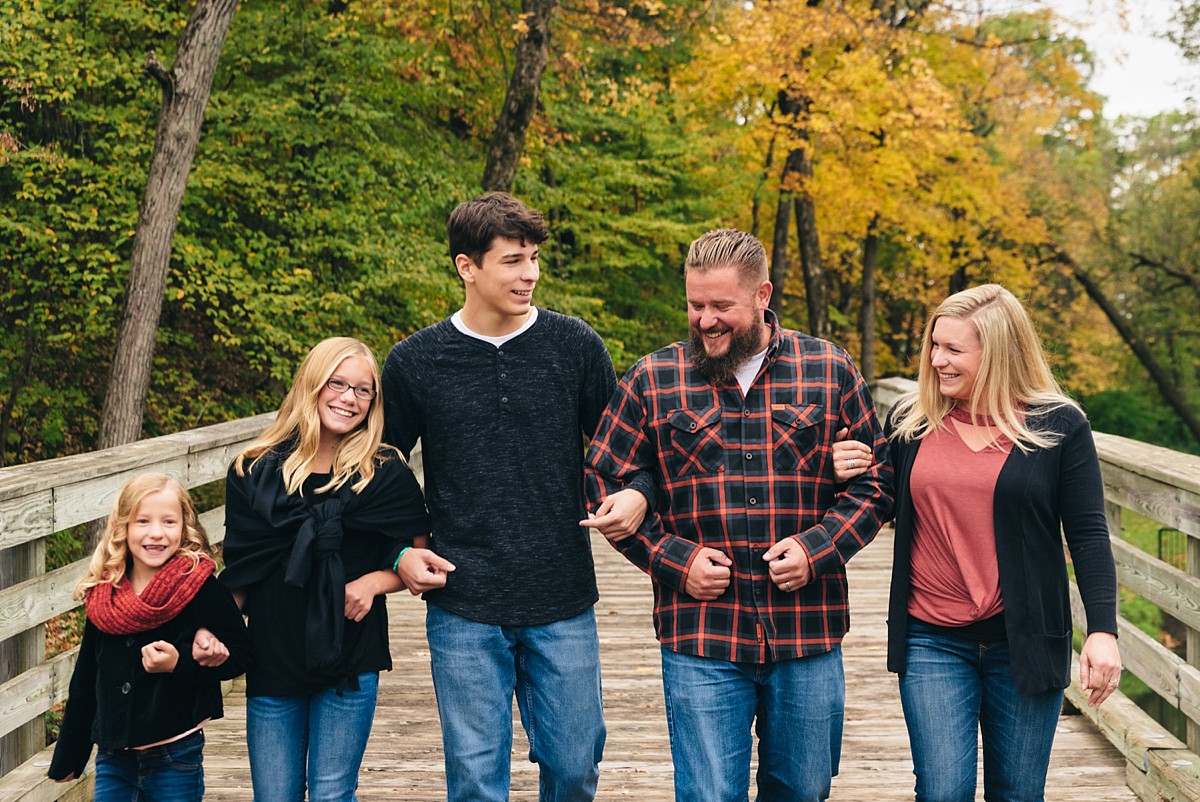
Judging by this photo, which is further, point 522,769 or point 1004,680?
point 522,769

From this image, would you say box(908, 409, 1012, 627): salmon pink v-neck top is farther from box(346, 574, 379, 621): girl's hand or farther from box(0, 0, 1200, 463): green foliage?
box(0, 0, 1200, 463): green foliage

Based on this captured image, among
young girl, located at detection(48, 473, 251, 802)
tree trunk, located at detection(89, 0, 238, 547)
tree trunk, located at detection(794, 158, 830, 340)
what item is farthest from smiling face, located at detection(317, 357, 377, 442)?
tree trunk, located at detection(794, 158, 830, 340)

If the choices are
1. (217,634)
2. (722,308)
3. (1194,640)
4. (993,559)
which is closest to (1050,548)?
(993,559)

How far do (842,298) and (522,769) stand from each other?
2161 cm

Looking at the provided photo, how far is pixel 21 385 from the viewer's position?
11.4 metres

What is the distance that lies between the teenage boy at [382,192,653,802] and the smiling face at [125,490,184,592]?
0.60 m

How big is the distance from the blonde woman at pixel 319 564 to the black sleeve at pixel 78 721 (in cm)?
38

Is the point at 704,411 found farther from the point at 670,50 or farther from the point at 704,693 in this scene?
the point at 670,50

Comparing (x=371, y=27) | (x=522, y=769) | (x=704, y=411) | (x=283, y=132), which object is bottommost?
(x=522, y=769)

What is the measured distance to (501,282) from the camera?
3.14 m

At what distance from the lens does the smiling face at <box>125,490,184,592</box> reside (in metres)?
3.00

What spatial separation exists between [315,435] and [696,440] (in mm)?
1006

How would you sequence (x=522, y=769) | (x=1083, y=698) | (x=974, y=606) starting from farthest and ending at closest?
(x=1083, y=698)
(x=522, y=769)
(x=974, y=606)

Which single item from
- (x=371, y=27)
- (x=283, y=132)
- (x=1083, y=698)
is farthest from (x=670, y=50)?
(x=1083, y=698)
